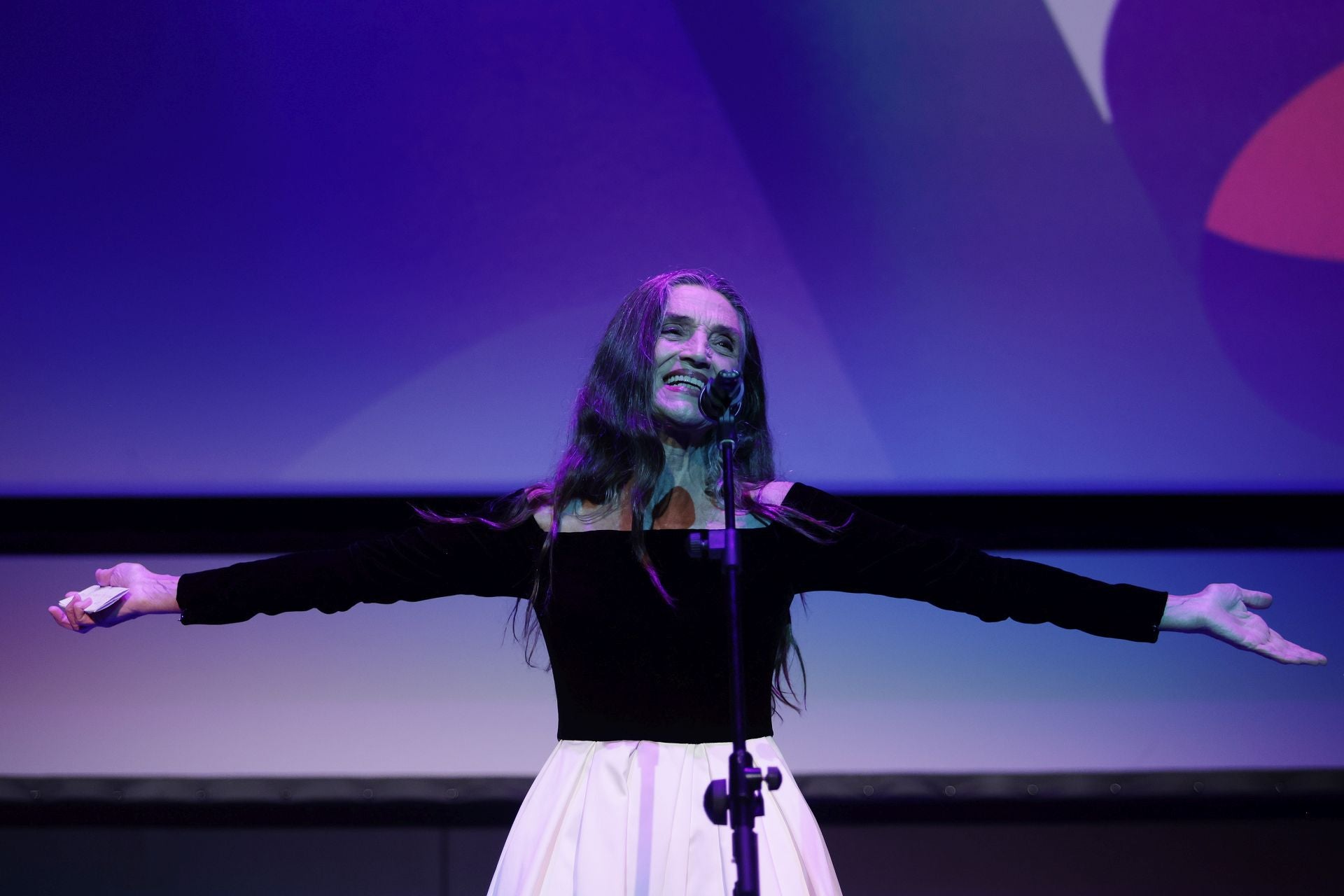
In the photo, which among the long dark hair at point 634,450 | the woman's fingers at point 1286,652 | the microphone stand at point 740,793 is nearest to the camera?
the microphone stand at point 740,793

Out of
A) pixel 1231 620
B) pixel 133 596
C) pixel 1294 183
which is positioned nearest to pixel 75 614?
pixel 133 596

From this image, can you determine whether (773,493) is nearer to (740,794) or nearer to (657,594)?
(657,594)

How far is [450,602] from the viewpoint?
273 centimetres

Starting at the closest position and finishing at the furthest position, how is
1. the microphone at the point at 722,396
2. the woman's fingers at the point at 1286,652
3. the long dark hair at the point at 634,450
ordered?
the microphone at the point at 722,396, the woman's fingers at the point at 1286,652, the long dark hair at the point at 634,450

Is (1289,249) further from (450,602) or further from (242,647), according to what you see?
(242,647)

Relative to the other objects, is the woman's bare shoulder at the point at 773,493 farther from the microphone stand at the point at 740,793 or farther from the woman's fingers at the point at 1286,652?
the woman's fingers at the point at 1286,652

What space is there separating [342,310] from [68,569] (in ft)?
3.02

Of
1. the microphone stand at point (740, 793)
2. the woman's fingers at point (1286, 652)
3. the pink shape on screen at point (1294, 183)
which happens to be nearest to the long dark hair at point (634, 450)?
the microphone stand at point (740, 793)

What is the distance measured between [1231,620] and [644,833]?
2.89ft

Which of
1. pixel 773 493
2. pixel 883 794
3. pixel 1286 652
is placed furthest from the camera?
pixel 883 794

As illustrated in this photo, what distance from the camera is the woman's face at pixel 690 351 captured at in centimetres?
174

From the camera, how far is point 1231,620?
1593 millimetres

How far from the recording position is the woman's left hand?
1.56m

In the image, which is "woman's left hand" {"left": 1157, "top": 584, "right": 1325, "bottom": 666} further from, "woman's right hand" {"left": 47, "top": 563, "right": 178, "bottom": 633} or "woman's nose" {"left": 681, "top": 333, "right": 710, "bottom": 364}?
"woman's right hand" {"left": 47, "top": 563, "right": 178, "bottom": 633}
